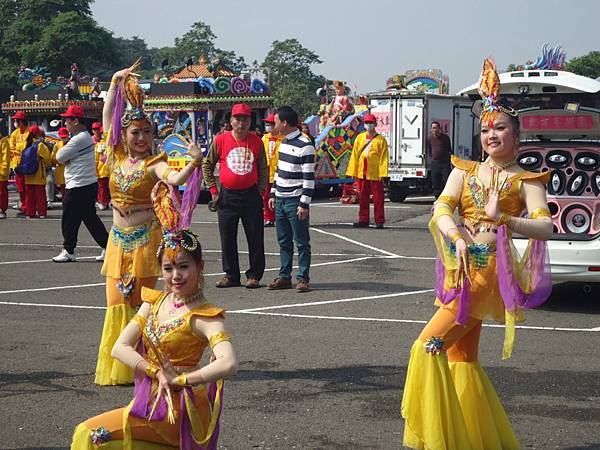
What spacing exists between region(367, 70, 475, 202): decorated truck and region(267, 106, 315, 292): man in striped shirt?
13.9 meters

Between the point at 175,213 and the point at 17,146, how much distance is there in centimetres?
1554

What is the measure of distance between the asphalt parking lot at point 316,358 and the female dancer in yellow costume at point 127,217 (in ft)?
1.32

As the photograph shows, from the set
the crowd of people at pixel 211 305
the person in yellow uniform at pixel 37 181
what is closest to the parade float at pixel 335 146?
the person in yellow uniform at pixel 37 181

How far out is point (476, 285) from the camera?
5.72 metres

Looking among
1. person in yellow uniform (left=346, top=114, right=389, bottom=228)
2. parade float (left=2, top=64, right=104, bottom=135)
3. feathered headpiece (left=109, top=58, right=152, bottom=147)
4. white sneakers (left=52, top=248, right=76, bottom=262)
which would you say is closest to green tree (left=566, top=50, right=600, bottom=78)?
parade float (left=2, top=64, right=104, bottom=135)

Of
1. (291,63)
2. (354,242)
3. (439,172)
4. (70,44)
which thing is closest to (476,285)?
(354,242)

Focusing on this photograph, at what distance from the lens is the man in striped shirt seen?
11.7 meters

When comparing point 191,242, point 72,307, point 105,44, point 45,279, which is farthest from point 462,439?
point 105,44

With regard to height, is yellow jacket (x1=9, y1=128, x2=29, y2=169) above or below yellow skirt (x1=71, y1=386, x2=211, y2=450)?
above

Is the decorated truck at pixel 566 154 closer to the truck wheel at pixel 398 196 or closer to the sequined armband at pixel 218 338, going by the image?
the sequined armband at pixel 218 338

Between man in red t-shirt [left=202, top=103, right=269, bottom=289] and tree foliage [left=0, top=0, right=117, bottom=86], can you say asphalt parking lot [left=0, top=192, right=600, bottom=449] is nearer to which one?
man in red t-shirt [left=202, top=103, right=269, bottom=289]

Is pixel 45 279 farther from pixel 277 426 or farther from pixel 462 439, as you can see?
pixel 462 439

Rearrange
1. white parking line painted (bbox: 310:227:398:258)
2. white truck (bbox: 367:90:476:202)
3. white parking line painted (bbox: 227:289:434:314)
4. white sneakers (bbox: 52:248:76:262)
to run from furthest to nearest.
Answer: white truck (bbox: 367:90:476:202) < white parking line painted (bbox: 310:227:398:258) < white sneakers (bbox: 52:248:76:262) < white parking line painted (bbox: 227:289:434:314)

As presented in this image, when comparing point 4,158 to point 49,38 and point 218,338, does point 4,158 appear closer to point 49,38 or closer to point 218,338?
point 218,338
